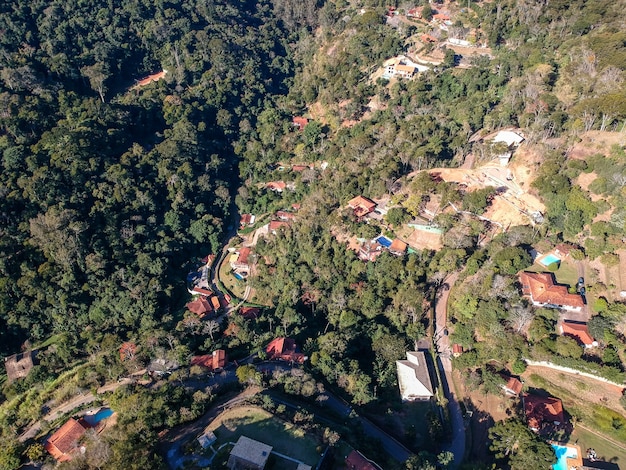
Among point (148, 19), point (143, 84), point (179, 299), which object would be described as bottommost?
point (179, 299)

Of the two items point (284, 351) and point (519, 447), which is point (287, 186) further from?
point (519, 447)

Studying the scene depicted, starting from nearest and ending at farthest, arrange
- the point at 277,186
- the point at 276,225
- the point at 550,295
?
the point at 550,295 < the point at 276,225 < the point at 277,186

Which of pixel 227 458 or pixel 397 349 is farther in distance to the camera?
pixel 397 349

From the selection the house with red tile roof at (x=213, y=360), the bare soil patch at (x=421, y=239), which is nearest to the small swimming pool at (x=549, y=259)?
the bare soil patch at (x=421, y=239)

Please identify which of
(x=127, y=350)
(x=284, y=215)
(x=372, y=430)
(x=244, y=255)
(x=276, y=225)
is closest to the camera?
(x=372, y=430)

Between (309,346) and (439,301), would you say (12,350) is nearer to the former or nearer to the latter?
(309,346)

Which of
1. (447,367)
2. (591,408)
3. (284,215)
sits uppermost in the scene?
(284,215)

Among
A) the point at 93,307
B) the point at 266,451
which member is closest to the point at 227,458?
the point at 266,451

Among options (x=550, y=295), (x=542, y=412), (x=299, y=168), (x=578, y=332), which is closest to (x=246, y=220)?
(x=299, y=168)
